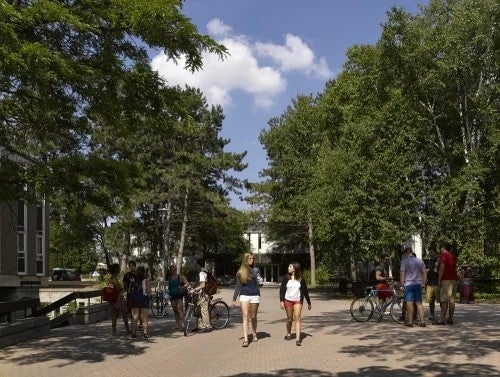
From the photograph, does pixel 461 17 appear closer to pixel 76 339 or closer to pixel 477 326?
pixel 477 326

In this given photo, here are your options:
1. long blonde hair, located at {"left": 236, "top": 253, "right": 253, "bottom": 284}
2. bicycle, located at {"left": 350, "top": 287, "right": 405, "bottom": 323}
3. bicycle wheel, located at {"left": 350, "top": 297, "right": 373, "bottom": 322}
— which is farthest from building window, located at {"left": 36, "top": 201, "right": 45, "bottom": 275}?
long blonde hair, located at {"left": 236, "top": 253, "right": 253, "bottom": 284}

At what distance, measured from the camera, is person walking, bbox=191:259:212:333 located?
1470 cm

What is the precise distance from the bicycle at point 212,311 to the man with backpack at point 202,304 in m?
0.09

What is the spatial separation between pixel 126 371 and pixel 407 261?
7.73 m

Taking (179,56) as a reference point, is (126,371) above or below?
below

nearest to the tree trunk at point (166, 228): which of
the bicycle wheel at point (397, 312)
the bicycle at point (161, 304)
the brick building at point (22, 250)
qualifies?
the brick building at point (22, 250)

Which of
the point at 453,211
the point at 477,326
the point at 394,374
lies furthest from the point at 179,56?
the point at 453,211

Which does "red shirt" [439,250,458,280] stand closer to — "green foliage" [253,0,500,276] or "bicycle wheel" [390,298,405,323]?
"bicycle wheel" [390,298,405,323]

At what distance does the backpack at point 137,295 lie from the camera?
1367 cm

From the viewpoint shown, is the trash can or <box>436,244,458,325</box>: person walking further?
the trash can

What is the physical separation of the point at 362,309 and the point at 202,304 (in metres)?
4.47

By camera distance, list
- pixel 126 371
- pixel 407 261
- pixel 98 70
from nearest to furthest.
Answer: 1. pixel 126 371
2. pixel 98 70
3. pixel 407 261

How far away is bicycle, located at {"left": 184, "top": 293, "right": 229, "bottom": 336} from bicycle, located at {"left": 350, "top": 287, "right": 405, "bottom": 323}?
3.38 m

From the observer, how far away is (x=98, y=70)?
10695mm
